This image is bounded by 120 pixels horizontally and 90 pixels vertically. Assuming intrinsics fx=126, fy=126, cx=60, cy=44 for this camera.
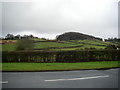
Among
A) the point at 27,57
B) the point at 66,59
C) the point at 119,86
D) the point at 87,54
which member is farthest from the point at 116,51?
the point at 119,86

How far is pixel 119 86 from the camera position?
5.79 metres

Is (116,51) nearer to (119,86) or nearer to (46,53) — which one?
(46,53)

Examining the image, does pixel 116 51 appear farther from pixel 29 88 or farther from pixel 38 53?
pixel 29 88

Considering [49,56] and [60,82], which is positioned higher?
[49,56]

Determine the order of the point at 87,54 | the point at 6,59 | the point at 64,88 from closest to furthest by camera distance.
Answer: the point at 64,88 → the point at 6,59 → the point at 87,54

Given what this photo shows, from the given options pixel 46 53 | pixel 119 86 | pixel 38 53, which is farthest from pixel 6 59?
pixel 119 86

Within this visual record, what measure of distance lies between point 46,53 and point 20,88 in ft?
37.9

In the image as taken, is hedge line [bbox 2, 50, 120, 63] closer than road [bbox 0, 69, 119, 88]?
No

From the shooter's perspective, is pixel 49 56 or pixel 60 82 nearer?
pixel 60 82

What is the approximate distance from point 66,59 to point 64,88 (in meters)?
11.8

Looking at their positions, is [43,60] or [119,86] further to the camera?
[43,60]

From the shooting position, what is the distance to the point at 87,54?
17859mm

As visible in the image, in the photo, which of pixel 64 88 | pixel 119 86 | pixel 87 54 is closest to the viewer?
pixel 64 88

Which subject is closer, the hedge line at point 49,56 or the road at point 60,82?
the road at point 60,82
